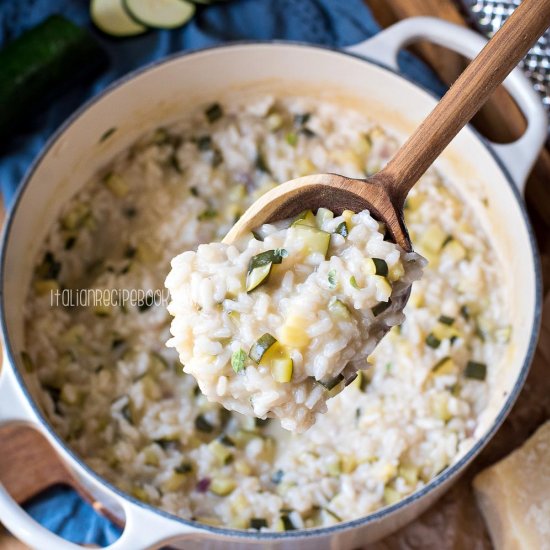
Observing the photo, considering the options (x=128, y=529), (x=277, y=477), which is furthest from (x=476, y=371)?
(x=128, y=529)

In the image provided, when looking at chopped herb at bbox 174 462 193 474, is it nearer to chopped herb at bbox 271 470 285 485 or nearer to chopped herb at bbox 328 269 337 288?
chopped herb at bbox 271 470 285 485

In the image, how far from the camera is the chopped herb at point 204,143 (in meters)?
2.85

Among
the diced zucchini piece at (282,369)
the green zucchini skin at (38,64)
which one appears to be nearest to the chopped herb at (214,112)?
the green zucchini skin at (38,64)

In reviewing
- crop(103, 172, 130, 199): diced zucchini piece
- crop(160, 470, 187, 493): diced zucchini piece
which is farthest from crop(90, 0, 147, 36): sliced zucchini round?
crop(160, 470, 187, 493): diced zucchini piece

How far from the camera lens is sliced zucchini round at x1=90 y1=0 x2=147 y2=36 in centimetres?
305

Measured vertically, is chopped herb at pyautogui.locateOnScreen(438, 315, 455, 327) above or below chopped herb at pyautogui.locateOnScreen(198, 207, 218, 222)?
below

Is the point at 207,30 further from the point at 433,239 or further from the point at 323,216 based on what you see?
the point at 323,216

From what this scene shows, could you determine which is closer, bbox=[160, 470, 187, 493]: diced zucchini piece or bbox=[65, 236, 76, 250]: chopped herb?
bbox=[160, 470, 187, 493]: diced zucchini piece

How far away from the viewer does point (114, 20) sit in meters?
3.06

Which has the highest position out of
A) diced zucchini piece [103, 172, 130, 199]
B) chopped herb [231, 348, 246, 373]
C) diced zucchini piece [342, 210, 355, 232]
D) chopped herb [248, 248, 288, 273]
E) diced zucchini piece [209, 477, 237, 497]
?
diced zucchini piece [342, 210, 355, 232]

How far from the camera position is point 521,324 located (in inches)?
97.2

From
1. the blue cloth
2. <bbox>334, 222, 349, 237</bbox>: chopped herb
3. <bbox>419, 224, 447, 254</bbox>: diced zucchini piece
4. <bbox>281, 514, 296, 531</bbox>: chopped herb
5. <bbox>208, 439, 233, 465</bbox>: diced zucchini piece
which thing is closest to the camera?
<bbox>334, 222, 349, 237</bbox>: chopped herb

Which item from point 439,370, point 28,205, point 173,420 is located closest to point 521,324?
point 439,370

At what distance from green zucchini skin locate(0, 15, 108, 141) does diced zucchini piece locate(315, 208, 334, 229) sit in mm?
1366
